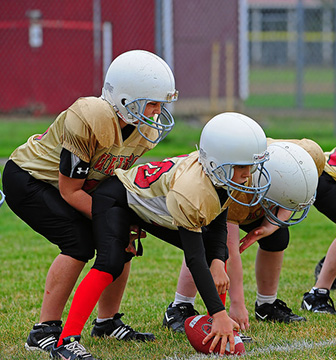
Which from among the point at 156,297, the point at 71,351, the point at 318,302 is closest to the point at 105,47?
the point at 156,297

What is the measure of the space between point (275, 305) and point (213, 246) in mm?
876

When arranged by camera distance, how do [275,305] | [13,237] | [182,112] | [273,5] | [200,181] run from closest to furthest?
[200,181], [275,305], [13,237], [182,112], [273,5]

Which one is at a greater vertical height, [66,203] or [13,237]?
[66,203]

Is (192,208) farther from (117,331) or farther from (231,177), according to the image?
(117,331)

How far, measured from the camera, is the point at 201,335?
3529 mm

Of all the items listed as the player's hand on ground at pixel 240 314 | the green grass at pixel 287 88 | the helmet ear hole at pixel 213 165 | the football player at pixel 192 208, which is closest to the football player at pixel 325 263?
the player's hand on ground at pixel 240 314

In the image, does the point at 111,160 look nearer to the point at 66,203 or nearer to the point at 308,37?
the point at 66,203

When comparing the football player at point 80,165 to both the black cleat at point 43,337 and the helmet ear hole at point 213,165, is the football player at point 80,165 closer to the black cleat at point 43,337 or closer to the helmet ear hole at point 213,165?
the black cleat at point 43,337

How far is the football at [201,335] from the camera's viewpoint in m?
3.48

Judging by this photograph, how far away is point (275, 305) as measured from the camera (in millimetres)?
4305

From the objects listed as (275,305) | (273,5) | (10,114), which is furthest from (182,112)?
(273,5)

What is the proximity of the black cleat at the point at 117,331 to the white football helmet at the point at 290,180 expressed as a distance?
3.07ft

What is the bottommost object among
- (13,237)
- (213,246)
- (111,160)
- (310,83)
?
(310,83)

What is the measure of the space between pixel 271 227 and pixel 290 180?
1.25 ft
